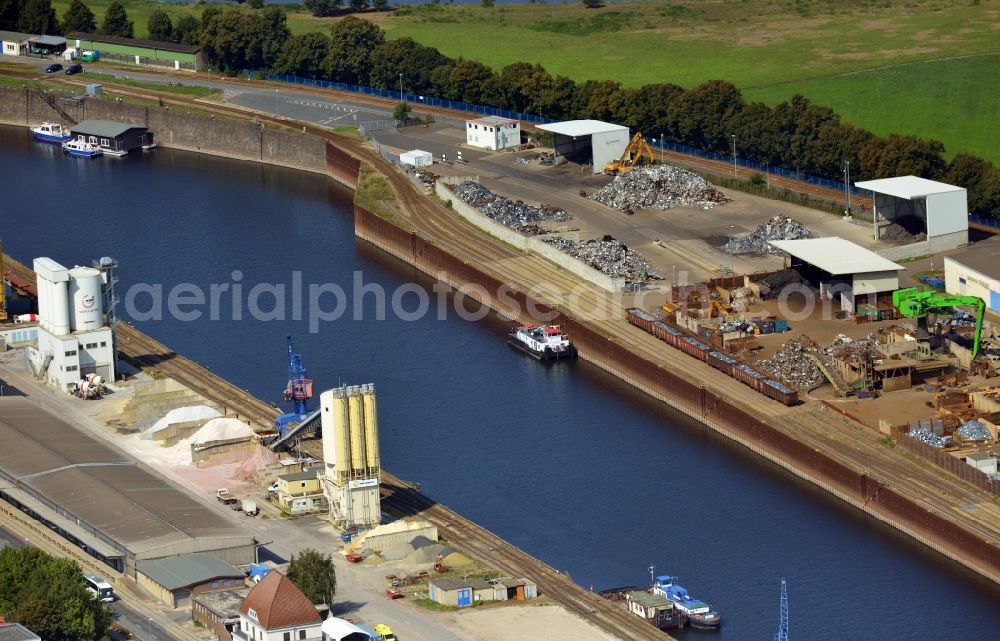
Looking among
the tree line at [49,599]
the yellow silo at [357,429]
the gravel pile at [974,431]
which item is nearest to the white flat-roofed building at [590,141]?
the gravel pile at [974,431]

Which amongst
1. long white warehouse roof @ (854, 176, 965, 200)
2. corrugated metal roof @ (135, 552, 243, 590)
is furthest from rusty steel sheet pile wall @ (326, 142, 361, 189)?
corrugated metal roof @ (135, 552, 243, 590)

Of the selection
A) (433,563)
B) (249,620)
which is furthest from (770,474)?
(249,620)

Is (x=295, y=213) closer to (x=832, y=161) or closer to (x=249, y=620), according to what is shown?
(x=832, y=161)

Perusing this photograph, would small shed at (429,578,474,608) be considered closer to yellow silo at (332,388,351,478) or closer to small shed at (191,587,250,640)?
small shed at (191,587,250,640)

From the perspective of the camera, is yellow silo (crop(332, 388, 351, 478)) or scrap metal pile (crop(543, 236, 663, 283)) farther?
scrap metal pile (crop(543, 236, 663, 283))

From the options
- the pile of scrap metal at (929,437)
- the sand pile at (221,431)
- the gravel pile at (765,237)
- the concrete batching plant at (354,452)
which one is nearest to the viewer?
the concrete batching plant at (354,452)

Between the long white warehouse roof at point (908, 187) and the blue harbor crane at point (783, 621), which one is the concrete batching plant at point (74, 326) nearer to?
the blue harbor crane at point (783, 621)
